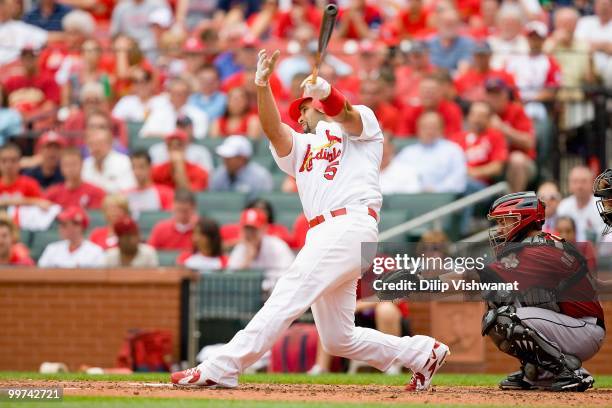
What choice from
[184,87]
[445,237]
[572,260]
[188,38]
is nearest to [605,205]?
[572,260]

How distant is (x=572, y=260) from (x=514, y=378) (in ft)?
3.05

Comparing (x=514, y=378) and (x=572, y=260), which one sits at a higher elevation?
(x=572, y=260)

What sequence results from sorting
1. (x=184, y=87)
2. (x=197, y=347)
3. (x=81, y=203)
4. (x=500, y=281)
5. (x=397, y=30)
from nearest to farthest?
1. (x=500, y=281)
2. (x=197, y=347)
3. (x=81, y=203)
4. (x=184, y=87)
5. (x=397, y=30)

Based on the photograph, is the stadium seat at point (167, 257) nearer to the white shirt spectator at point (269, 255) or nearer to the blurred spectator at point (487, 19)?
the white shirt spectator at point (269, 255)

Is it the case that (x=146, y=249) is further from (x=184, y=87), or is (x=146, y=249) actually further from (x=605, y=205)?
(x=605, y=205)

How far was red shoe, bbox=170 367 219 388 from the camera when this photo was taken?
7.66 metres

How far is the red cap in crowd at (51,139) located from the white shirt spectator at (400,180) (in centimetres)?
395

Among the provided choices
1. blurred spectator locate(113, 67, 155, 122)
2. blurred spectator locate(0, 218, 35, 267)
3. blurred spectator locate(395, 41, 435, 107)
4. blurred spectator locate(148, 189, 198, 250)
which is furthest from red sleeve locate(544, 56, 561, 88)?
blurred spectator locate(0, 218, 35, 267)

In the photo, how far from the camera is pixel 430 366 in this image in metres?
7.96

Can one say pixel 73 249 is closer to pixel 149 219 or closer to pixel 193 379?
pixel 149 219

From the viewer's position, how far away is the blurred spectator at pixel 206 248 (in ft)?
41.5

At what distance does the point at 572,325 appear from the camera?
8.00 meters

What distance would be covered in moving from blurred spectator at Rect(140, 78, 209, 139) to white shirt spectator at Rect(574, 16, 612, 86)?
15.7 ft

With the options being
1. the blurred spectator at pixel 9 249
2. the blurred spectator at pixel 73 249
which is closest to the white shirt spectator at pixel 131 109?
the blurred spectator at pixel 73 249
